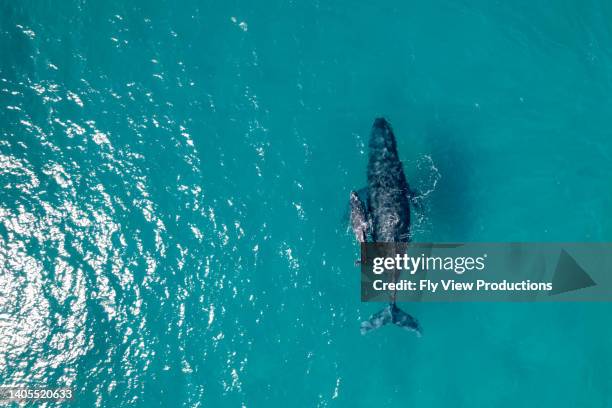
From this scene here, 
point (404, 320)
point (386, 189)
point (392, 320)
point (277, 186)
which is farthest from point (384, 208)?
point (277, 186)

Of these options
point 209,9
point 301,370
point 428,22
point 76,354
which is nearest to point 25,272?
point 76,354

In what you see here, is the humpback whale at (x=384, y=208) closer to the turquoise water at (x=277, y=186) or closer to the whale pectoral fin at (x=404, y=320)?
the whale pectoral fin at (x=404, y=320)

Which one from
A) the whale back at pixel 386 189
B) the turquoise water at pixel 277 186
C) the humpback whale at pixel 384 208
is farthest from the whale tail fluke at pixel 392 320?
the whale back at pixel 386 189

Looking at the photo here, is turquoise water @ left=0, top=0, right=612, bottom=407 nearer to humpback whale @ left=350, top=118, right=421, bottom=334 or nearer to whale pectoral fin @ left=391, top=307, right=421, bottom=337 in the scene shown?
humpback whale @ left=350, top=118, right=421, bottom=334

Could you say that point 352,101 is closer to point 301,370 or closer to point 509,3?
point 509,3

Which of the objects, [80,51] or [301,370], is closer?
[301,370]

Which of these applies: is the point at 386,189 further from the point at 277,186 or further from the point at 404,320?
the point at 404,320

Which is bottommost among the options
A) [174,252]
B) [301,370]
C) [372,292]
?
[301,370]
